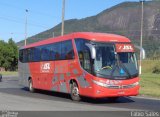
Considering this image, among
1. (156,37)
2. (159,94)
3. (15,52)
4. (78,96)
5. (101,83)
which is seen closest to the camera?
(101,83)

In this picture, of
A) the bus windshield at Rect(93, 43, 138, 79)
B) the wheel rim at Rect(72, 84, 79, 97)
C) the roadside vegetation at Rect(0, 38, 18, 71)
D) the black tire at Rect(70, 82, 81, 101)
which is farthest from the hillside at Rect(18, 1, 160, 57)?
the bus windshield at Rect(93, 43, 138, 79)

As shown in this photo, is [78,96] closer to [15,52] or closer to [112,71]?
[112,71]

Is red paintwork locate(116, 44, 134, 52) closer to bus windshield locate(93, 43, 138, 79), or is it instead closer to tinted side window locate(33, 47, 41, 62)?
bus windshield locate(93, 43, 138, 79)

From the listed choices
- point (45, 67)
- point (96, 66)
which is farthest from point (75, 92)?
point (45, 67)

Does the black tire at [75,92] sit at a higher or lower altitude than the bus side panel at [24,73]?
lower

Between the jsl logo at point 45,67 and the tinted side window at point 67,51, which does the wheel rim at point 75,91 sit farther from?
the jsl logo at point 45,67

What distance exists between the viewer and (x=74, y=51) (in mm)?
21078

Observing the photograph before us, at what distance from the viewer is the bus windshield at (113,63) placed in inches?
759

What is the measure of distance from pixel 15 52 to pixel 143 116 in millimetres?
87152

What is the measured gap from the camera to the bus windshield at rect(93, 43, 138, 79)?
1928 centimetres

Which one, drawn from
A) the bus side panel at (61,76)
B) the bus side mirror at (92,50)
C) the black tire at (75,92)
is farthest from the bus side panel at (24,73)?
the bus side mirror at (92,50)

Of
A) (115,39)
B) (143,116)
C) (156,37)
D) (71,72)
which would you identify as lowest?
(143,116)

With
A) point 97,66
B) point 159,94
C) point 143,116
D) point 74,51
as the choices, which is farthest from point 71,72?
point 143,116

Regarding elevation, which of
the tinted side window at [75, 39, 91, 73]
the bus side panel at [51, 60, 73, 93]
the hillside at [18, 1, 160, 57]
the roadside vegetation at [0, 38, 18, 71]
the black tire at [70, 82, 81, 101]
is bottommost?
the black tire at [70, 82, 81, 101]
